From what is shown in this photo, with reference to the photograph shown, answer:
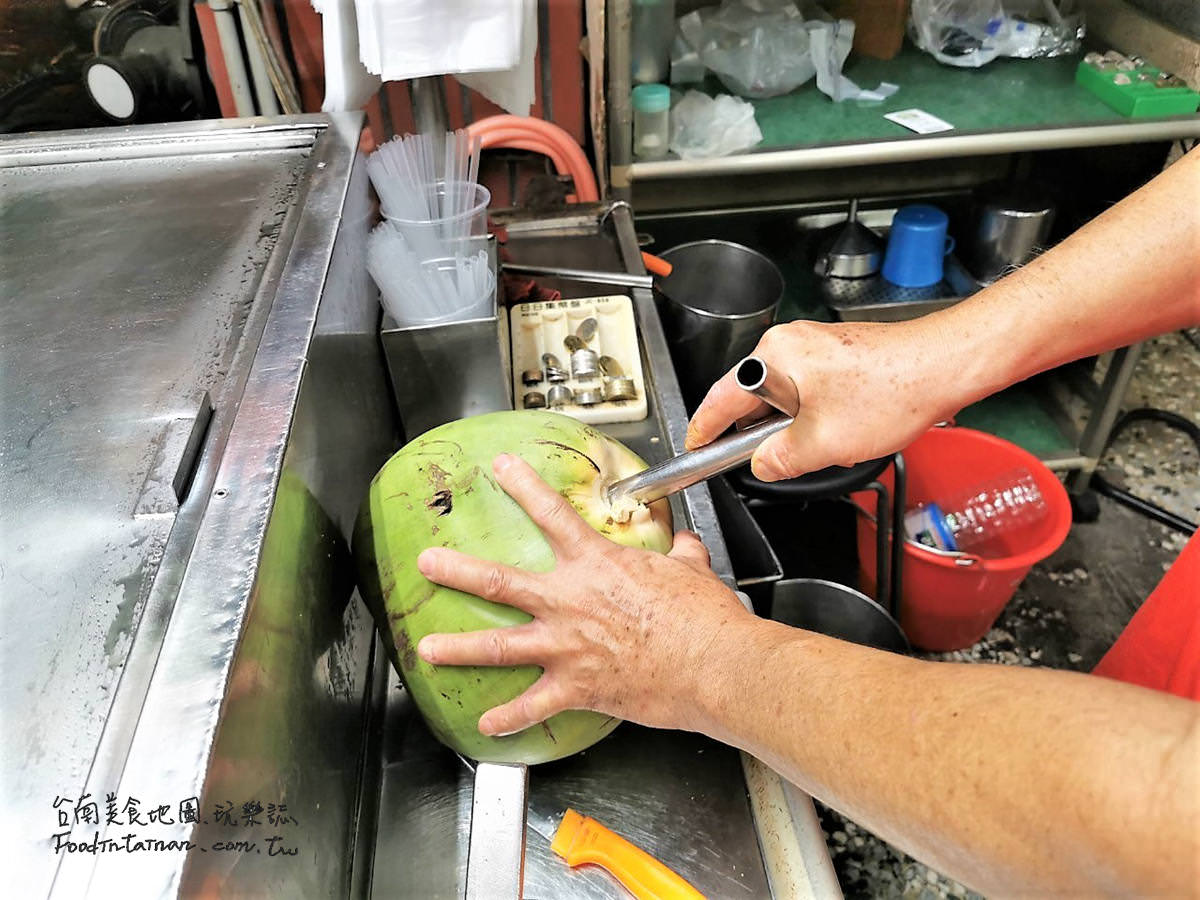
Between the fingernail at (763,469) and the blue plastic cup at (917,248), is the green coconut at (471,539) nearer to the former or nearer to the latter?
the fingernail at (763,469)

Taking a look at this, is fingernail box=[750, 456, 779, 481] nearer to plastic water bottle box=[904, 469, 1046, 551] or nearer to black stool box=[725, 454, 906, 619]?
black stool box=[725, 454, 906, 619]

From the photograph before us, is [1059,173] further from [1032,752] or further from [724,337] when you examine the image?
[1032,752]

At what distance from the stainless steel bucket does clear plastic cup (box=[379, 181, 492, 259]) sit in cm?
51

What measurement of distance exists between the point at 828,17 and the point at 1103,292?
5.88 ft

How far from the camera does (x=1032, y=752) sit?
45 cm

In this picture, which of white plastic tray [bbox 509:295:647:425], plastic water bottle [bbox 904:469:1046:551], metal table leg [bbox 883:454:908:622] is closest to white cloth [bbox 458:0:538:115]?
white plastic tray [bbox 509:295:647:425]

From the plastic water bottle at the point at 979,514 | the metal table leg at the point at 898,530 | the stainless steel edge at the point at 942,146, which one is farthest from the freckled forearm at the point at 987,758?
the stainless steel edge at the point at 942,146

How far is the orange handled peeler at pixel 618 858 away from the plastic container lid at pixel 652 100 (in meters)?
1.68

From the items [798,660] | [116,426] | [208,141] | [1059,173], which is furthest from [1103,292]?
[1059,173]

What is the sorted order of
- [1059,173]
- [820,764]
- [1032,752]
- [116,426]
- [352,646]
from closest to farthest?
1. [1032,752]
2. [820,764]
3. [116,426]
4. [352,646]
5. [1059,173]

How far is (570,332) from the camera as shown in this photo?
136 cm

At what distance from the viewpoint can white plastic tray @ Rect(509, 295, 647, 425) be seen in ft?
4.27

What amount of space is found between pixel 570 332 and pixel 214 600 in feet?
2.92

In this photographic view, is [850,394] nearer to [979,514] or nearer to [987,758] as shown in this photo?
[987,758]
